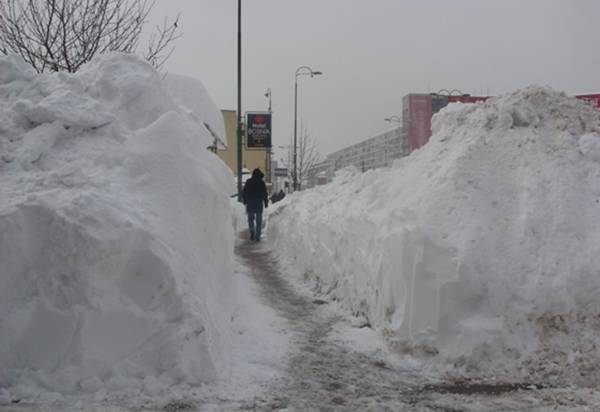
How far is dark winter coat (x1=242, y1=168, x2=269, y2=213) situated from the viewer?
45.2 ft

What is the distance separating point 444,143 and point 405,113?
27.1 metres

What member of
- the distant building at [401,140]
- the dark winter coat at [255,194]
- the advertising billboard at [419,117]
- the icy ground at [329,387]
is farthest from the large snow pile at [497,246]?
the advertising billboard at [419,117]

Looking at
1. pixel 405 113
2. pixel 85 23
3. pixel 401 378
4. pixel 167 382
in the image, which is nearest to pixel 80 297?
pixel 167 382

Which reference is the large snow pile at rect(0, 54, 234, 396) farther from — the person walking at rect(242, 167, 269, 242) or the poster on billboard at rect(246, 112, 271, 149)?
the poster on billboard at rect(246, 112, 271, 149)

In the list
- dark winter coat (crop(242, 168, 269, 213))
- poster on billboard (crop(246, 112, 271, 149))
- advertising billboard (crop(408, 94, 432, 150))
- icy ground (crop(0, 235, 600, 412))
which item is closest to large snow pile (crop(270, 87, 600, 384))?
icy ground (crop(0, 235, 600, 412))

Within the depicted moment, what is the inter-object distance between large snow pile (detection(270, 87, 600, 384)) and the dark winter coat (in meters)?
7.36

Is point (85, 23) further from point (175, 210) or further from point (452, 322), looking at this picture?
point (452, 322)

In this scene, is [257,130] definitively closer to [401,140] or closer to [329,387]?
[329,387]

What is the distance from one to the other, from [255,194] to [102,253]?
977 centimetres

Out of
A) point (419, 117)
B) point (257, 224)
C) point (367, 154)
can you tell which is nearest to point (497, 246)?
point (257, 224)

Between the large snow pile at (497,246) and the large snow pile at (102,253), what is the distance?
72.3 inches

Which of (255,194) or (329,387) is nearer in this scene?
(329,387)

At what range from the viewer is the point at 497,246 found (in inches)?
193

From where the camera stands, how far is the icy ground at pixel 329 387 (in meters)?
3.71
